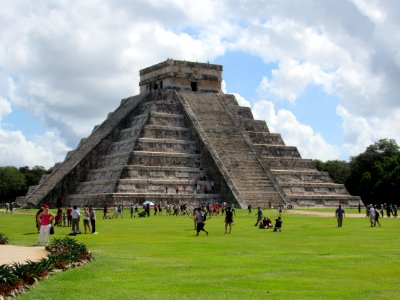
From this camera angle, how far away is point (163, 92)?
61.2 meters

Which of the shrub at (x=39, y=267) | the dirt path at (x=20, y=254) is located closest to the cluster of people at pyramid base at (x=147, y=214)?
the dirt path at (x=20, y=254)

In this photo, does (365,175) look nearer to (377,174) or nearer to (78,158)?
(377,174)

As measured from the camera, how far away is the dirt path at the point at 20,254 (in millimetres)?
16188

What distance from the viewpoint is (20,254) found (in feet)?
58.6

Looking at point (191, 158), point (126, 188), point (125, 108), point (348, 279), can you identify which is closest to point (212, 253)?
point (348, 279)

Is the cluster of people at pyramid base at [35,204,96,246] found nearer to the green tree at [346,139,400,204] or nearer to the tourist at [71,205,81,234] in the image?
the tourist at [71,205,81,234]

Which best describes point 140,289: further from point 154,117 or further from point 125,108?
point 125,108

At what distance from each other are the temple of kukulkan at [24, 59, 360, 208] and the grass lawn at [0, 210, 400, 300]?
2528 cm

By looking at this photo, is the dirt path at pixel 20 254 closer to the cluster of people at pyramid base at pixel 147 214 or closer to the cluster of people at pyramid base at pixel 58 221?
the cluster of people at pyramid base at pixel 58 221

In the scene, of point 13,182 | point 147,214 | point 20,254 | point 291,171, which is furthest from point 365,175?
point 20,254

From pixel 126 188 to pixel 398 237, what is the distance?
1090 inches

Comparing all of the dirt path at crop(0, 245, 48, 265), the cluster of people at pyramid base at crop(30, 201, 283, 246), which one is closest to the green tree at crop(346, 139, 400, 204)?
the cluster of people at pyramid base at crop(30, 201, 283, 246)

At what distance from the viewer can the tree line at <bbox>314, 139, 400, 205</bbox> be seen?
7031cm

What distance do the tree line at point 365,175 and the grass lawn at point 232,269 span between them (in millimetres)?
46418
